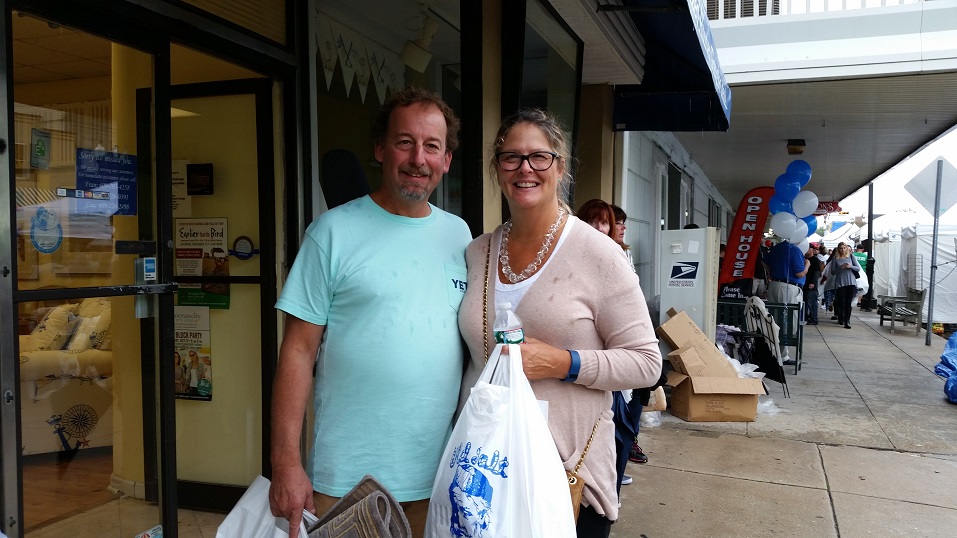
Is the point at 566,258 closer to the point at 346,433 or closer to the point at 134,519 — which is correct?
the point at 346,433

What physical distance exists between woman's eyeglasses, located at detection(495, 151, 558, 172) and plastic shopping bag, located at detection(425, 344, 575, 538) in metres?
0.47

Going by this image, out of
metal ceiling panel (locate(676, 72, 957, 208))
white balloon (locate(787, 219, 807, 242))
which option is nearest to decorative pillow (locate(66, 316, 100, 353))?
metal ceiling panel (locate(676, 72, 957, 208))

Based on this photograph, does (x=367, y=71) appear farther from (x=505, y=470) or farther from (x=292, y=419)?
(x=505, y=470)

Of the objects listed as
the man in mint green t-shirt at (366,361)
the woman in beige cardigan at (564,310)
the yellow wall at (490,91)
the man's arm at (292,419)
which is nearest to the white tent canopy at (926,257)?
the yellow wall at (490,91)

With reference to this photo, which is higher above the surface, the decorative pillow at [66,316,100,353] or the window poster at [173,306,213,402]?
the decorative pillow at [66,316,100,353]

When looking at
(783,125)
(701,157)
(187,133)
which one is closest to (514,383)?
(187,133)

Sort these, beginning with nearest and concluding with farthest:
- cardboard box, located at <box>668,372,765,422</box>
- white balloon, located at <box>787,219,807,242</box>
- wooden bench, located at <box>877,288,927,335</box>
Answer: cardboard box, located at <box>668,372,765,422</box>
white balloon, located at <box>787,219,807,242</box>
wooden bench, located at <box>877,288,927,335</box>

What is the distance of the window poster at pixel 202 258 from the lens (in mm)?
3709

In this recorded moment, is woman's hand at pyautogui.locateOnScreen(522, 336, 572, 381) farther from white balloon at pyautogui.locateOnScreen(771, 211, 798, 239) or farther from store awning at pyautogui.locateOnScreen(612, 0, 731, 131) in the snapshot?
white balloon at pyautogui.locateOnScreen(771, 211, 798, 239)

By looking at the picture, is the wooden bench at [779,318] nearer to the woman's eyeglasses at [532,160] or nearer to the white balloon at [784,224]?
the white balloon at [784,224]

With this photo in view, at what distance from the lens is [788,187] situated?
1120 cm

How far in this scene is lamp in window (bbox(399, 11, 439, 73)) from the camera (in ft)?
14.6

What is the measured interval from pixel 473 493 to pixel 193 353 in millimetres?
2851

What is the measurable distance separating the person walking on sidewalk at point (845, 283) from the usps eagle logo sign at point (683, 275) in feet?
30.3
